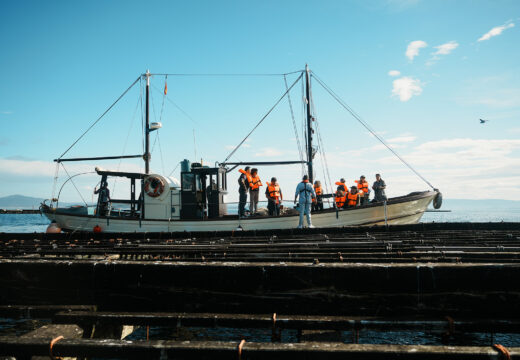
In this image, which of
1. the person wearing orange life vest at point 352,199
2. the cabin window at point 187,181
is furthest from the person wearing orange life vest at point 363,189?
the cabin window at point 187,181

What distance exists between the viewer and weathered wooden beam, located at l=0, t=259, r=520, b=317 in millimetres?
2916

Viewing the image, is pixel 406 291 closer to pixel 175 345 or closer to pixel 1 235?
pixel 175 345

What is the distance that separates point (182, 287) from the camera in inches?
128

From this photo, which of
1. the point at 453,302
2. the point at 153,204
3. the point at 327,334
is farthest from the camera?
the point at 153,204

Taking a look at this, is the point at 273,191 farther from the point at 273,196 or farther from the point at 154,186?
the point at 154,186

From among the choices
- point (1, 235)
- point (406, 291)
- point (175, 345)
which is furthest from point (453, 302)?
point (1, 235)

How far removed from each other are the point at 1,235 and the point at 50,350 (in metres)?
9.51

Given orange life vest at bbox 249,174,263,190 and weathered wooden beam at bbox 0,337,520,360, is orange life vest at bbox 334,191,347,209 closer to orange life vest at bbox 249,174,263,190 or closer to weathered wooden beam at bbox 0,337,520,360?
orange life vest at bbox 249,174,263,190

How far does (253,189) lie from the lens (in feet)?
51.8

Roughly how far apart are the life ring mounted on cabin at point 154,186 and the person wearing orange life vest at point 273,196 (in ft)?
17.5

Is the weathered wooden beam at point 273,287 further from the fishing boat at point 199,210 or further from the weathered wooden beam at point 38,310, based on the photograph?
the fishing boat at point 199,210

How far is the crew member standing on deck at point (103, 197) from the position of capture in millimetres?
16500

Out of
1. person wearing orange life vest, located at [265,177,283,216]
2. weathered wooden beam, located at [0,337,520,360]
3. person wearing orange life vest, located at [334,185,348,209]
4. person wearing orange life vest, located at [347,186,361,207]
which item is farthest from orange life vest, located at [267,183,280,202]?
weathered wooden beam, located at [0,337,520,360]

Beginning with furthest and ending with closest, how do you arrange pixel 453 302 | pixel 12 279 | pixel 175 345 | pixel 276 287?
1. pixel 12 279
2. pixel 276 287
3. pixel 453 302
4. pixel 175 345
